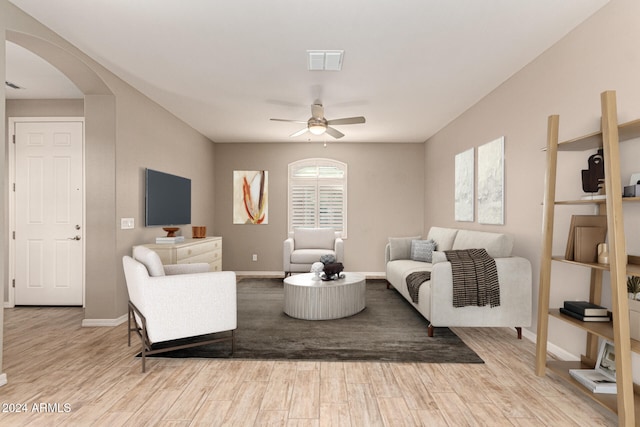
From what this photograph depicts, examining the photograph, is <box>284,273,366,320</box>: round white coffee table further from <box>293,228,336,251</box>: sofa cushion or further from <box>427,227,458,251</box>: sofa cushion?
<box>293,228,336,251</box>: sofa cushion

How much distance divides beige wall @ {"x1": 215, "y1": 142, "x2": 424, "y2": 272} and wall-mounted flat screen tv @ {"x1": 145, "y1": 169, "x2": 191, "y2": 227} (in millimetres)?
1891

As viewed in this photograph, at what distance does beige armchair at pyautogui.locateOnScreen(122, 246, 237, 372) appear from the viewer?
2.78 m

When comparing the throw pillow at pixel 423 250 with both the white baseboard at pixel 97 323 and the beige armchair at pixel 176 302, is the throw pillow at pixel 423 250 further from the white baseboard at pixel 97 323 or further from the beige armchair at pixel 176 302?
the white baseboard at pixel 97 323

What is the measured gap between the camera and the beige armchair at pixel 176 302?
2.78 meters

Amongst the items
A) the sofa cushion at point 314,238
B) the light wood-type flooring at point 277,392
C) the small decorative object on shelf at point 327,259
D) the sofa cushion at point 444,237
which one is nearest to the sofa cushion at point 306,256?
the sofa cushion at point 314,238

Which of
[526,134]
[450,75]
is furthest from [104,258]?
[526,134]

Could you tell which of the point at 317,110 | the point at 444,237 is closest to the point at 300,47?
the point at 317,110

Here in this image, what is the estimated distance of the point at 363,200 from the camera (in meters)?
7.34

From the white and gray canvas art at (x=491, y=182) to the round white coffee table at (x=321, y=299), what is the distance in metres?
1.80

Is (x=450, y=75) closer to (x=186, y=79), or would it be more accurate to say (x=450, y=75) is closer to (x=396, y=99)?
(x=396, y=99)

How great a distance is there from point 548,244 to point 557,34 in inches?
69.7

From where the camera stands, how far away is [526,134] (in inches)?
141

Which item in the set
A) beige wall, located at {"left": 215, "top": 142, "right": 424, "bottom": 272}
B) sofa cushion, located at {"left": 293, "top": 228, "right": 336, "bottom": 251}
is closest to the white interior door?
beige wall, located at {"left": 215, "top": 142, "right": 424, "bottom": 272}

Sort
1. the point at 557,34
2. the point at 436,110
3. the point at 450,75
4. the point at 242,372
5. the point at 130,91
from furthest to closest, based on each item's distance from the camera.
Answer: the point at 436,110 < the point at 130,91 < the point at 450,75 < the point at 557,34 < the point at 242,372
